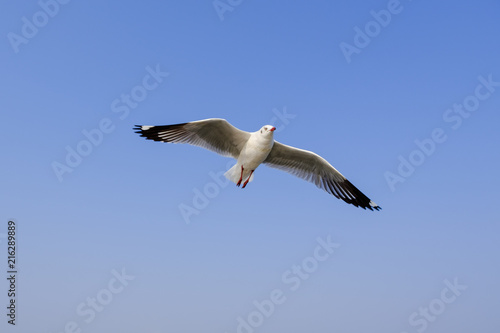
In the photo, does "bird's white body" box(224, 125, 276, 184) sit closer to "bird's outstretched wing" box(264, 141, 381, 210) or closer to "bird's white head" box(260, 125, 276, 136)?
"bird's white head" box(260, 125, 276, 136)

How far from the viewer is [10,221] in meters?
9.56

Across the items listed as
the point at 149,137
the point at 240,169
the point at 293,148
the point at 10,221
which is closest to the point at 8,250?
the point at 10,221

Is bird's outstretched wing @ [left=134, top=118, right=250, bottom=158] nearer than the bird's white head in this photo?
No

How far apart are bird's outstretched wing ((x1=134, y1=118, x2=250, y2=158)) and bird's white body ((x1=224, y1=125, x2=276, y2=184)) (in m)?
0.20

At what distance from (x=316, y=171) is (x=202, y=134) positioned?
251 cm

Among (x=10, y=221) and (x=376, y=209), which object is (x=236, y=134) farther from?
(x=10, y=221)

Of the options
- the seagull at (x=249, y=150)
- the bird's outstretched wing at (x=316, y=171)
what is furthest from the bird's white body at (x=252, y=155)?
the bird's outstretched wing at (x=316, y=171)

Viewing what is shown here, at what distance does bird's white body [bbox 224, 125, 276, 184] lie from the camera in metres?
9.08

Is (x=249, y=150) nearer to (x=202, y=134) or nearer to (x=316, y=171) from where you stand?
(x=202, y=134)

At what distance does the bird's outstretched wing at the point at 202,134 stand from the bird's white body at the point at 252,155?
20 cm

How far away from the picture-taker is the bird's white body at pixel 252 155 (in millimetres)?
9078

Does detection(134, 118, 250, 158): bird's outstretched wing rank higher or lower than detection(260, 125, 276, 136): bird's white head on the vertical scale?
lower

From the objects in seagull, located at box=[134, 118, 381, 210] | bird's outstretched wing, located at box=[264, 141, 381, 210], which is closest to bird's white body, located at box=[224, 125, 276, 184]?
seagull, located at box=[134, 118, 381, 210]

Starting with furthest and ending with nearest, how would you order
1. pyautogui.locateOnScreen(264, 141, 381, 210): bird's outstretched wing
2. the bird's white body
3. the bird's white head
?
pyautogui.locateOnScreen(264, 141, 381, 210): bird's outstretched wing
the bird's white body
the bird's white head
